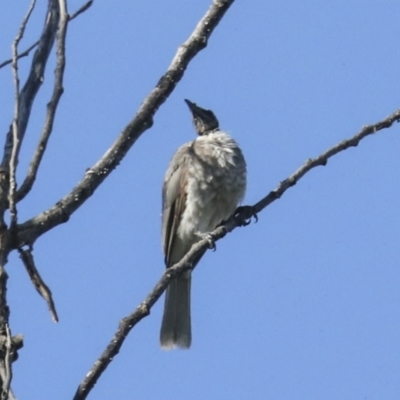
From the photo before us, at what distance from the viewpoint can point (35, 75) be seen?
3.58 meters

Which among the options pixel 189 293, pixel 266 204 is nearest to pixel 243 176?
pixel 189 293

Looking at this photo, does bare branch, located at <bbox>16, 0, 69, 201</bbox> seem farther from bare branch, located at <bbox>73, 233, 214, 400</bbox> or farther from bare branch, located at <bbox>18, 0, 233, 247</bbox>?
bare branch, located at <bbox>73, 233, 214, 400</bbox>

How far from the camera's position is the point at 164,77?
3.54 metres

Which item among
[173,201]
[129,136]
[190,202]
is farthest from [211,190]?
[129,136]

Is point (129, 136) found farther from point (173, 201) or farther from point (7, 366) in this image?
point (173, 201)

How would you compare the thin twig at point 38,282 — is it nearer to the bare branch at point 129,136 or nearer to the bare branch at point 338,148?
the bare branch at point 129,136

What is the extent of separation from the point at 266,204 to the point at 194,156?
3094 mm

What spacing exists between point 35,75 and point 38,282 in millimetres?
820

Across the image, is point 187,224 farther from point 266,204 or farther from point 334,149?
point 334,149

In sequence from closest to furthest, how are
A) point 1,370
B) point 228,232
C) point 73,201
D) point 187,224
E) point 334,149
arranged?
1. point 1,370
2. point 73,201
3. point 334,149
4. point 228,232
5. point 187,224

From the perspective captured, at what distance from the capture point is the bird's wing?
725 centimetres

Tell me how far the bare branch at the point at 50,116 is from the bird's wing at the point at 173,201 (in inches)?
151

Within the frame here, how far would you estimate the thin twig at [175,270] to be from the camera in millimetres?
2828

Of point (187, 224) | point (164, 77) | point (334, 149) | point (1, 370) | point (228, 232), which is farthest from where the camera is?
point (187, 224)
